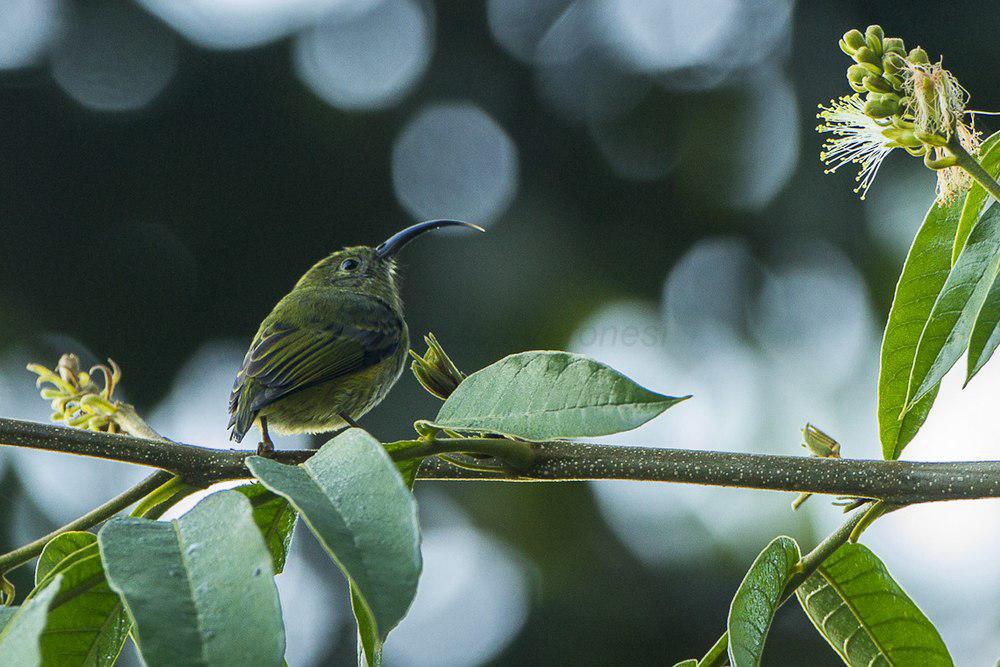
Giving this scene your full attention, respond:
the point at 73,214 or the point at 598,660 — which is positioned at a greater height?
the point at 73,214

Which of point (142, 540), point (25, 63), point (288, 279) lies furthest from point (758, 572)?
point (25, 63)

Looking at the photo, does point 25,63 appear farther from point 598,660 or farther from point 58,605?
point 58,605

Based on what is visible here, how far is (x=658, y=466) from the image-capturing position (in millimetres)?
1202

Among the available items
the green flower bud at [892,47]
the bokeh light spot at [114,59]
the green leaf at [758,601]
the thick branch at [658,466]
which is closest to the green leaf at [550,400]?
the thick branch at [658,466]

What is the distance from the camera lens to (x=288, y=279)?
8656mm

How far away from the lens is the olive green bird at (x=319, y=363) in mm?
2963

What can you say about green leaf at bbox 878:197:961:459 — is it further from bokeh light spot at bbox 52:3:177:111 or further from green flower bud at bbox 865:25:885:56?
bokeh light spot at bbox 52:3:177:111

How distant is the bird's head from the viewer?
13.9 ft

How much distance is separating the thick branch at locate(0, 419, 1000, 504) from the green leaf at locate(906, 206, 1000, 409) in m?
0.11

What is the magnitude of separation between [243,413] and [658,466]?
192 centimetres

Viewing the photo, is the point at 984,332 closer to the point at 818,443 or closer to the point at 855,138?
the point at 818,443

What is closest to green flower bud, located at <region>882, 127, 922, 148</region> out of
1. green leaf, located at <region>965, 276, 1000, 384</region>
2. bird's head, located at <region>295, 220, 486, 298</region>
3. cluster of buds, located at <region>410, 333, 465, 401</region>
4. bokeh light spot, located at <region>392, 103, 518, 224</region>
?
green leaf, located at <region>965, 276, 1000, 384</region>

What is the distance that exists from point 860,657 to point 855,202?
7.51m

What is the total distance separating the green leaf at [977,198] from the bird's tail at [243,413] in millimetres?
1966
